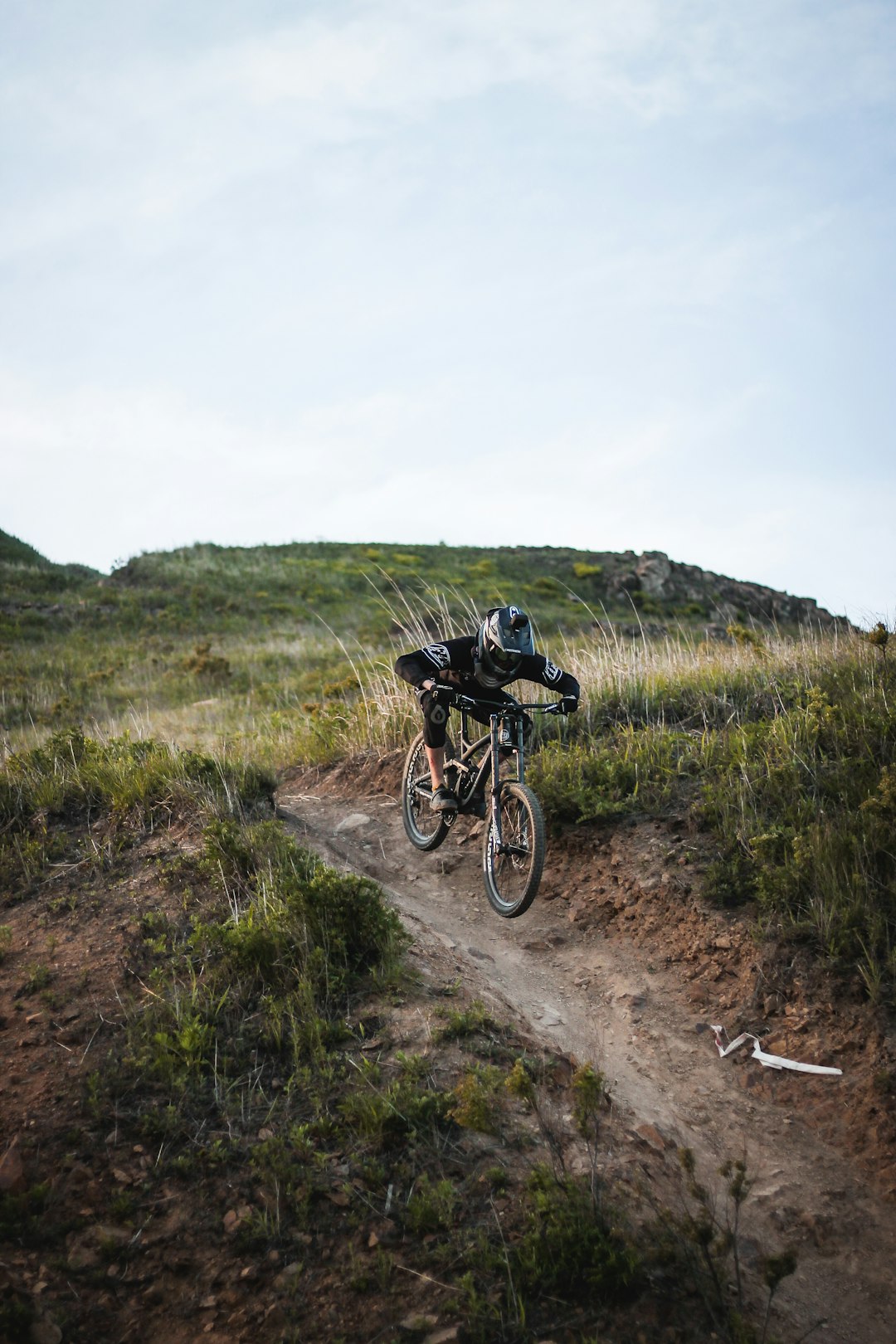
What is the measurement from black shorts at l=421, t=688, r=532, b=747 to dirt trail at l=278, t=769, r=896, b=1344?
1.39 m

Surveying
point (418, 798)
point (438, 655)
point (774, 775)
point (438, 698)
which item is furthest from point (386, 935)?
point (774, 775)

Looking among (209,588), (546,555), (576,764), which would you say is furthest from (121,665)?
(546,555)

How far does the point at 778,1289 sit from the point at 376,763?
23.9 feet

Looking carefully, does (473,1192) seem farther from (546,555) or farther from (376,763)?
(546,555)

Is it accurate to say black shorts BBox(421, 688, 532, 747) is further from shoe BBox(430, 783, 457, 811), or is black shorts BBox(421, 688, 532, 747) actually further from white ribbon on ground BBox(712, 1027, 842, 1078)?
white ribbon on ground BBox(712, 1027, 842, 1078)

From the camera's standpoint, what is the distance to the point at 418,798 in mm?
8328

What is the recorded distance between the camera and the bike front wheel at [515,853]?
5.87m

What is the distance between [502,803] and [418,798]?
2.01 m

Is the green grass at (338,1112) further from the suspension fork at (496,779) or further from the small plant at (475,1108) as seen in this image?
the suspension fork at (496,779)

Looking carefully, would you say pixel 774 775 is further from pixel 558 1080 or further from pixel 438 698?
pixel 558 1080

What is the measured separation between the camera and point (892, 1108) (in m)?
4.35

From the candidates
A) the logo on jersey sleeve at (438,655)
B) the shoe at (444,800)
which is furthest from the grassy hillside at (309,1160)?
the logo on jersey sleeve at (438,655)

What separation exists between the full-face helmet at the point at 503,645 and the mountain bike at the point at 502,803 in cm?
23

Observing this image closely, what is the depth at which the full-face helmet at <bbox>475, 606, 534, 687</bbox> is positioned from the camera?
6.27 metres
